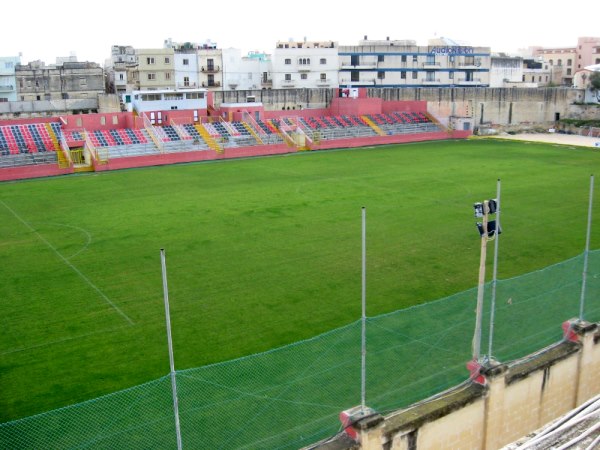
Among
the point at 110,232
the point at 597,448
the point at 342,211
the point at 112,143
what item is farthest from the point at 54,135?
the point at 597,448

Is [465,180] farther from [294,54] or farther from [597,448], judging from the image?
[294,54]

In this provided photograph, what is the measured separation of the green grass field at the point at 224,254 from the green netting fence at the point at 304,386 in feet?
5.40

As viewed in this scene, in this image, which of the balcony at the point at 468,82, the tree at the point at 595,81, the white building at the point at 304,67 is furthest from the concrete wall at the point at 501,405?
the balcony at the point at 468,82

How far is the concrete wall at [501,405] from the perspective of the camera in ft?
28.8

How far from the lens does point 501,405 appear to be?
988 cm

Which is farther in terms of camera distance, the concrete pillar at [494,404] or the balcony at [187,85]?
the balcony at [187,85]

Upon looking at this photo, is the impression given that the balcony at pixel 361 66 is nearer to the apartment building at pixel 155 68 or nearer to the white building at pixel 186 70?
the white building at pixel 186 70

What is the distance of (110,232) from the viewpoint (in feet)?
73.2

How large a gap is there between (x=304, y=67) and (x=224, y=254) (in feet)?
178

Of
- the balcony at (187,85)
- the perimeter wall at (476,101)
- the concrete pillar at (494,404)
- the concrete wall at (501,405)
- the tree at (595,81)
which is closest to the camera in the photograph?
the concrete wall at (501,405)

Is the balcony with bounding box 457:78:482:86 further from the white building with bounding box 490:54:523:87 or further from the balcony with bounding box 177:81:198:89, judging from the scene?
the balcony with bounding box 177:81:198:89

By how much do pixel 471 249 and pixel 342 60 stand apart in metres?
57.8

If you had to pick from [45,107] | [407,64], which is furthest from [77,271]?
[407,64]

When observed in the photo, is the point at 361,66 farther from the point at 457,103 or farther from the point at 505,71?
the point at 457,103
